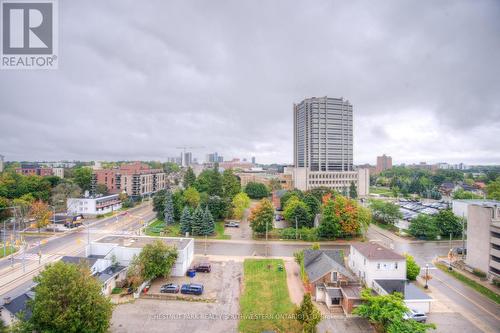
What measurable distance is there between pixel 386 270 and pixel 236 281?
13.6 meters

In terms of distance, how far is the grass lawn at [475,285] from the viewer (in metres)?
21.3

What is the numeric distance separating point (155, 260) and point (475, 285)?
29869mm

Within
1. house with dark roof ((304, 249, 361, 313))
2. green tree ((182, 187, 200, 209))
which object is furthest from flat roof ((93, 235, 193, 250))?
green tree ((182, 187, 200, 209))

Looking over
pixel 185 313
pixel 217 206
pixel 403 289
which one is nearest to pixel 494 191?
pixel 403 289

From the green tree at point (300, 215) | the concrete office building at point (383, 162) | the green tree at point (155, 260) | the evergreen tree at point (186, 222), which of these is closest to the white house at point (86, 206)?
the evergreen tree at point (186, 222)

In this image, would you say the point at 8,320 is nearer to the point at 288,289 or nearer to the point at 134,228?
the point at 288,289

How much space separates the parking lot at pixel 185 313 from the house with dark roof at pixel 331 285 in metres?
6.71

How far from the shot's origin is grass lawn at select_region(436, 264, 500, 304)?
69.9ft

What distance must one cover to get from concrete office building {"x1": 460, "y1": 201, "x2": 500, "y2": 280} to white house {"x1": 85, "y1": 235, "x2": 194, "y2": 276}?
30.3 metres

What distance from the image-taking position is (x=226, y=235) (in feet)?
125

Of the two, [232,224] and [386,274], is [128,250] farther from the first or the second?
[386,274]

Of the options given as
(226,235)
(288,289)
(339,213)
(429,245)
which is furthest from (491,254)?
(226,235)

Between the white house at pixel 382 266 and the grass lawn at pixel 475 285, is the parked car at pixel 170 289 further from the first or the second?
the grass lawn at pixel 475 285

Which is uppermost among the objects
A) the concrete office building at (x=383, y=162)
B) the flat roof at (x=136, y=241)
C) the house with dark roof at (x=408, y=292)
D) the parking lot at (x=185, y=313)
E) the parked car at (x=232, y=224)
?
the concrete office building at (x=383, y=162)
